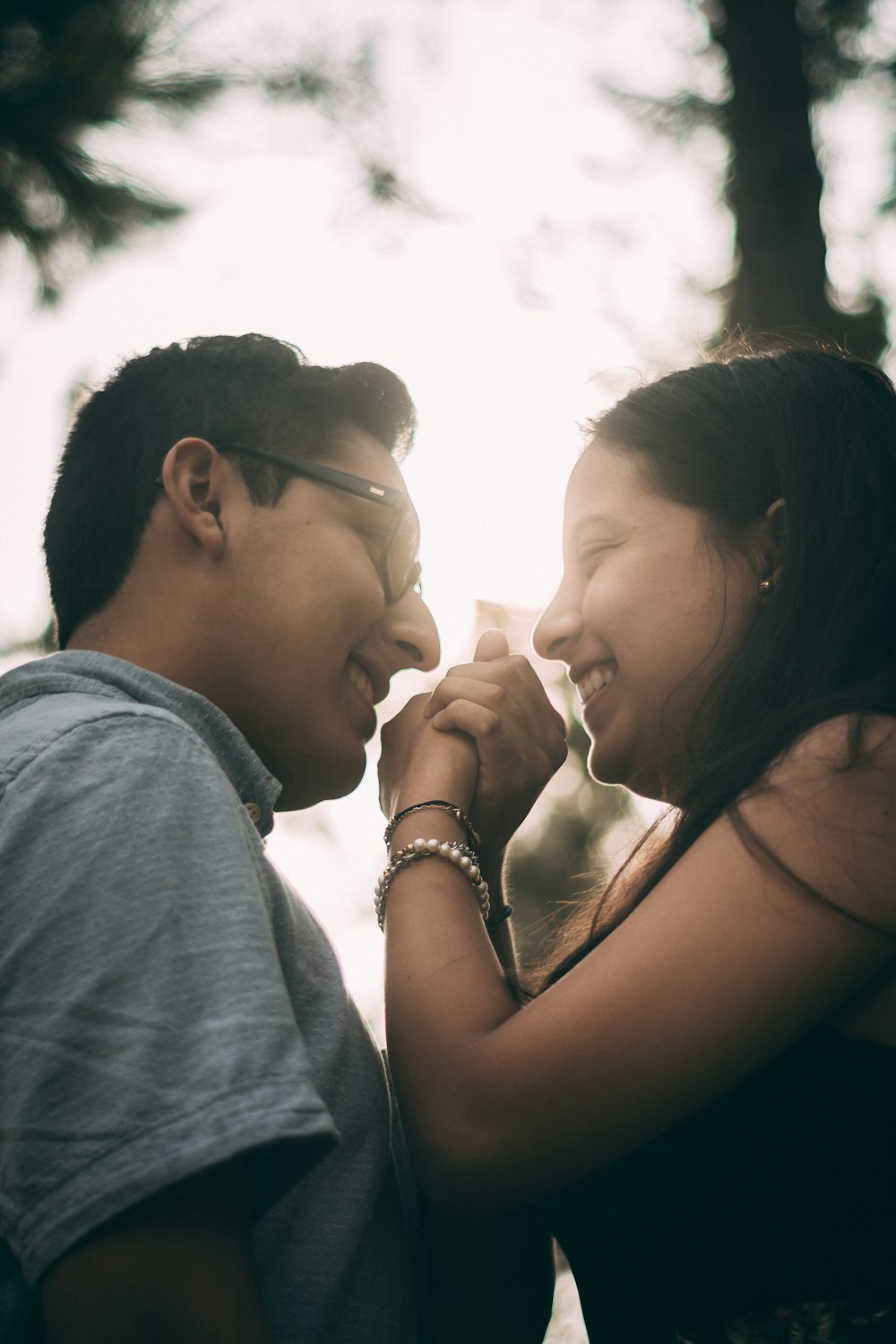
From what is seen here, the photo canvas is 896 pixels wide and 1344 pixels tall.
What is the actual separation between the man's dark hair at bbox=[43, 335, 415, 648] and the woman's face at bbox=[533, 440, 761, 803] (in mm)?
536

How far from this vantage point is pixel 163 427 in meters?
2.04

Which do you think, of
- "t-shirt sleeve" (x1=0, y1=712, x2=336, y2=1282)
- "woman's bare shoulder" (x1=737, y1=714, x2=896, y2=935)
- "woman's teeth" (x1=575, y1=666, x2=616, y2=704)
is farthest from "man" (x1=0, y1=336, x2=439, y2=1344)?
"woman's bare shoulder" (x1=737, y1=714, x2=896, y2=935)

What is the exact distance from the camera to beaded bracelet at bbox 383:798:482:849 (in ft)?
6.27

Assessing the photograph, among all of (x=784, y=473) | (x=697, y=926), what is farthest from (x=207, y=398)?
(x=697, y=926)

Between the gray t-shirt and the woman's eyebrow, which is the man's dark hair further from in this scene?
the gray t-shirt

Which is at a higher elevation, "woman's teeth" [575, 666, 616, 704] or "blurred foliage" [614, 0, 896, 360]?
"blurred foliage" [614, 0, 896, 360]

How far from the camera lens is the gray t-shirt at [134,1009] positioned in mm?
965

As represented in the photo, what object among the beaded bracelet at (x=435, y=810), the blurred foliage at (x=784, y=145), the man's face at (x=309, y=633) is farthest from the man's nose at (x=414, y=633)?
the blurred foliage at (x=784, y=145)

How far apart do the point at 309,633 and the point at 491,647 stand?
560mm

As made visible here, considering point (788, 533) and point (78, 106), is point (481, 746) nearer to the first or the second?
point (788, 533)

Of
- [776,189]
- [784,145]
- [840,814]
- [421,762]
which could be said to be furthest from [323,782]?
[784,145]

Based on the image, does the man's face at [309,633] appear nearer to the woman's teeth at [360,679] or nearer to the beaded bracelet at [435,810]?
the woman's teeth at [360,679]

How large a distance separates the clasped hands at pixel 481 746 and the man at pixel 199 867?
0.12m

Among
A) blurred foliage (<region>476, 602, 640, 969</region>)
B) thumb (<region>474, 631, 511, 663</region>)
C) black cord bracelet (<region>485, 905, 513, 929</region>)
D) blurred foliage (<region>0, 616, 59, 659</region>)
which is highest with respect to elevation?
blurred foliage (<region>0, 616, 59, 659</region>)
